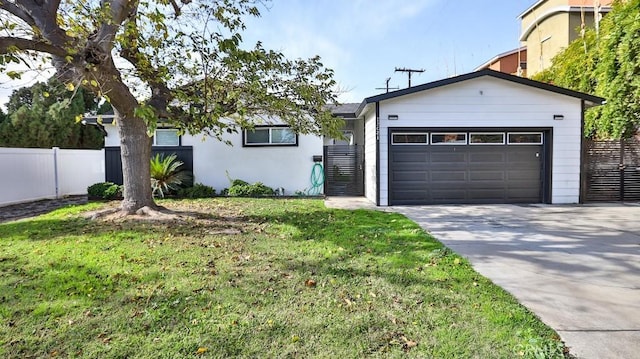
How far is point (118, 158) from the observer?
42.1ft

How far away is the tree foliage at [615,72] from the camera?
10.8 metres

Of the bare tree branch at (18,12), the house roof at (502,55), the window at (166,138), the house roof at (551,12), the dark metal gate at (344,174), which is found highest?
the house roof at (551,12)

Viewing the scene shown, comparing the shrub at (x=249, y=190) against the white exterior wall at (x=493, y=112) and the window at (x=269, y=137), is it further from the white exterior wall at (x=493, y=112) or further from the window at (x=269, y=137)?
the white exterior wall at (x=493, y=112)

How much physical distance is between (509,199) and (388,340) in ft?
30.6

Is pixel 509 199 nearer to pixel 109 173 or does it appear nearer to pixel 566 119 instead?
pixel 566 119

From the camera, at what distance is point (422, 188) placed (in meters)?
10.6

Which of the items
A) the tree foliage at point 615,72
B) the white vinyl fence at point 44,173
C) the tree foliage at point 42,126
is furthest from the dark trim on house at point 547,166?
the tree foliage at point 42,126

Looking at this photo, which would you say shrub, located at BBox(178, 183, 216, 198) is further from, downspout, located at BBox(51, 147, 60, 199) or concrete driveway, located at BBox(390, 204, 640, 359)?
concrete driveway, located at BBox(390, 204, 640, 359)

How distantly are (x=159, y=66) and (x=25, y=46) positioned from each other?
206cm

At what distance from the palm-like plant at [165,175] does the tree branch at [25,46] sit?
6.34 metres

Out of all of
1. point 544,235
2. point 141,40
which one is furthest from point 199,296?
point 544,235

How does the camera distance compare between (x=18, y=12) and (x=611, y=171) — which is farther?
(x=611, y=171)

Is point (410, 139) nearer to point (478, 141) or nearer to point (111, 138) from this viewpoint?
point (478, 141)

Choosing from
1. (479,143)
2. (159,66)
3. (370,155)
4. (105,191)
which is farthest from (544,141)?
(105,191)
